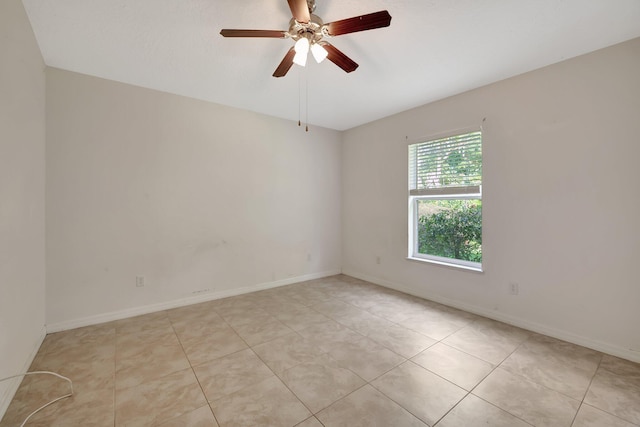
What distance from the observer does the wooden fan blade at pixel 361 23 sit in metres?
1.48

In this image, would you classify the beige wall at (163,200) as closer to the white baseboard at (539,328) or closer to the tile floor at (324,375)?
the tile floor at (324,375)

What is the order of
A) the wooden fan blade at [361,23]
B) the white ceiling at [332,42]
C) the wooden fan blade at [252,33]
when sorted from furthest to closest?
the white ceiling at [332,42] < the wooden fan blade at [252,33] < the wooden fan blade at [361,23]

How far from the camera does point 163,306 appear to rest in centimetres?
306

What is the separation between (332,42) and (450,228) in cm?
251

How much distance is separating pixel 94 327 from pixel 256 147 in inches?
107

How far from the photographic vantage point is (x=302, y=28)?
67.4 inches

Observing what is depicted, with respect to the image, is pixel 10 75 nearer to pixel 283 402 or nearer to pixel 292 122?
pixel 283 402

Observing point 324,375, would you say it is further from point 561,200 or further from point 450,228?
point 561,200

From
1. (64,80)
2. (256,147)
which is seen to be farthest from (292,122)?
(64,80)

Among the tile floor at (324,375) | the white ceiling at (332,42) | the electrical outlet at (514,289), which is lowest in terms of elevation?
the tile floor at (324,375)

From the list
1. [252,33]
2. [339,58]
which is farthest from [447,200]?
[252,33]

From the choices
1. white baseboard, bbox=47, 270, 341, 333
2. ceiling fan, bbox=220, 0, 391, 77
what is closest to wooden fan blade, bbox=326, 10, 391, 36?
ceiling fan, bbox=220, 0, 391, 77

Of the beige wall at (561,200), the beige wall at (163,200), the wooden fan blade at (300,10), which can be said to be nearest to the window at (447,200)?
the beige wall at (561,200)

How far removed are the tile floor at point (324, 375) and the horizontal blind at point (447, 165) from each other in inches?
59.0
